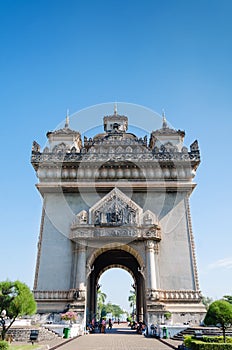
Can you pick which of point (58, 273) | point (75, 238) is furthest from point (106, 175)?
point (58, 273)

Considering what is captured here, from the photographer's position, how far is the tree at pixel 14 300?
1046 centimetres

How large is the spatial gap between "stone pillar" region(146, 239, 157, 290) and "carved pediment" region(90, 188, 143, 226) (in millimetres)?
1627

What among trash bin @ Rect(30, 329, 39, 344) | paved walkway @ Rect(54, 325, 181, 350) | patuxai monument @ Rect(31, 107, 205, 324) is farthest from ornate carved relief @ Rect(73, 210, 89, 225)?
trash bin @ Rect(30, 329, 39, 344)

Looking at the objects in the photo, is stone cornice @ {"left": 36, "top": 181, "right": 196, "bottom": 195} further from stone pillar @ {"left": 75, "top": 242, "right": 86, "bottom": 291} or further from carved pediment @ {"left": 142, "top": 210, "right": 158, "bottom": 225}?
stone pillar @ {"left": 75, "top": 242, "right": 86, "bottom": 291}

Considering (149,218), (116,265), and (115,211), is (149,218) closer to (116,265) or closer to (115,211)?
(115,211)

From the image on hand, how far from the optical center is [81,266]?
59.8ft

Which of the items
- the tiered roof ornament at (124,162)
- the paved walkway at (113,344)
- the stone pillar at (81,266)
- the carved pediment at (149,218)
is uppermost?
the tiered roof ornament at (124,162)

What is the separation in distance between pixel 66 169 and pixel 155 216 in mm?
7157

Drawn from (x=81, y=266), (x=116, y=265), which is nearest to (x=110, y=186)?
(x=81, y=266)

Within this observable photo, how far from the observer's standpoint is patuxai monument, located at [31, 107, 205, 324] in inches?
704

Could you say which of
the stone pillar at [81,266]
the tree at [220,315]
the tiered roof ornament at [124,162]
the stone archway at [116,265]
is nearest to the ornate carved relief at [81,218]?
the stone pillar at [81,266]

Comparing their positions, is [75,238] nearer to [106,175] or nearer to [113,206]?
[113,206]

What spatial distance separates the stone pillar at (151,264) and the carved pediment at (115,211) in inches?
64.1

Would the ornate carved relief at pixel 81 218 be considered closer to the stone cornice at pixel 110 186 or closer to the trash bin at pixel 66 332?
the stone cornice at pixel 110 186
